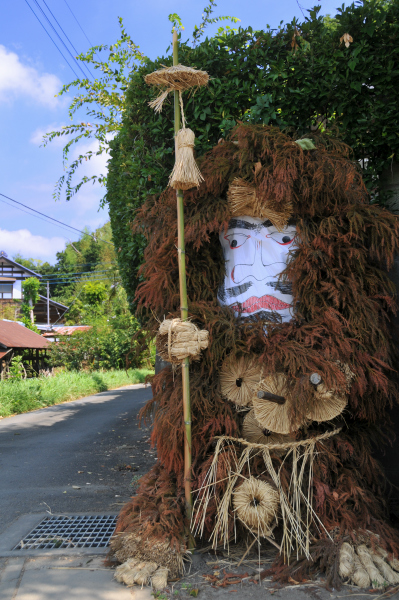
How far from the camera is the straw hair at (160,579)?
246 centimetres

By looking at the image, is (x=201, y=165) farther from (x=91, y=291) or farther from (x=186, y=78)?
(x=91, y=291)

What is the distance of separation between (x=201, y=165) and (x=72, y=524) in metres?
2.78

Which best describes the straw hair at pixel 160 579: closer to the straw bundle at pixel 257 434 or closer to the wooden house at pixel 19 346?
the straw bundle at pixel 257 434

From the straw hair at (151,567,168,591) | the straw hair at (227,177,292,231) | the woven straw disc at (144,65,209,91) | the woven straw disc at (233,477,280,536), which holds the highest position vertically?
the woven straw disc at (144,65,209,91)

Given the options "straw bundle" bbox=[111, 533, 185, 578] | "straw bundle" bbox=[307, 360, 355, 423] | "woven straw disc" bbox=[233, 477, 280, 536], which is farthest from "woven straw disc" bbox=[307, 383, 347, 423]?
"straw bundle" bbox=[111, 533, 185, 578]

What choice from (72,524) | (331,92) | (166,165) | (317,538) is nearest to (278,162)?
(331,92)

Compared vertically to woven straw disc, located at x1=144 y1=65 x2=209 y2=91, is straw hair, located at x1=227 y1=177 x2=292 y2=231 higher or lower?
lower

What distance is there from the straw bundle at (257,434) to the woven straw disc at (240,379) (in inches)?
3.8

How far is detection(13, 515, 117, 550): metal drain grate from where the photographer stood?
3.12 meters

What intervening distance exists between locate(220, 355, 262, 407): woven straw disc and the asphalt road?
178 cm

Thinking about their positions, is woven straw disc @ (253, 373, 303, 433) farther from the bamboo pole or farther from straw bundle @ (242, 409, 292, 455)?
the bamboo pole

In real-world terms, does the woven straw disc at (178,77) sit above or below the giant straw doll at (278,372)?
above

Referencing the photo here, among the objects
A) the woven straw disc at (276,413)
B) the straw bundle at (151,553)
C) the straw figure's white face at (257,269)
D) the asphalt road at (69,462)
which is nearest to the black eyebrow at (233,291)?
the straw figure's white face at (257,269)

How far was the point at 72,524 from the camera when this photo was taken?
3.53 metres
